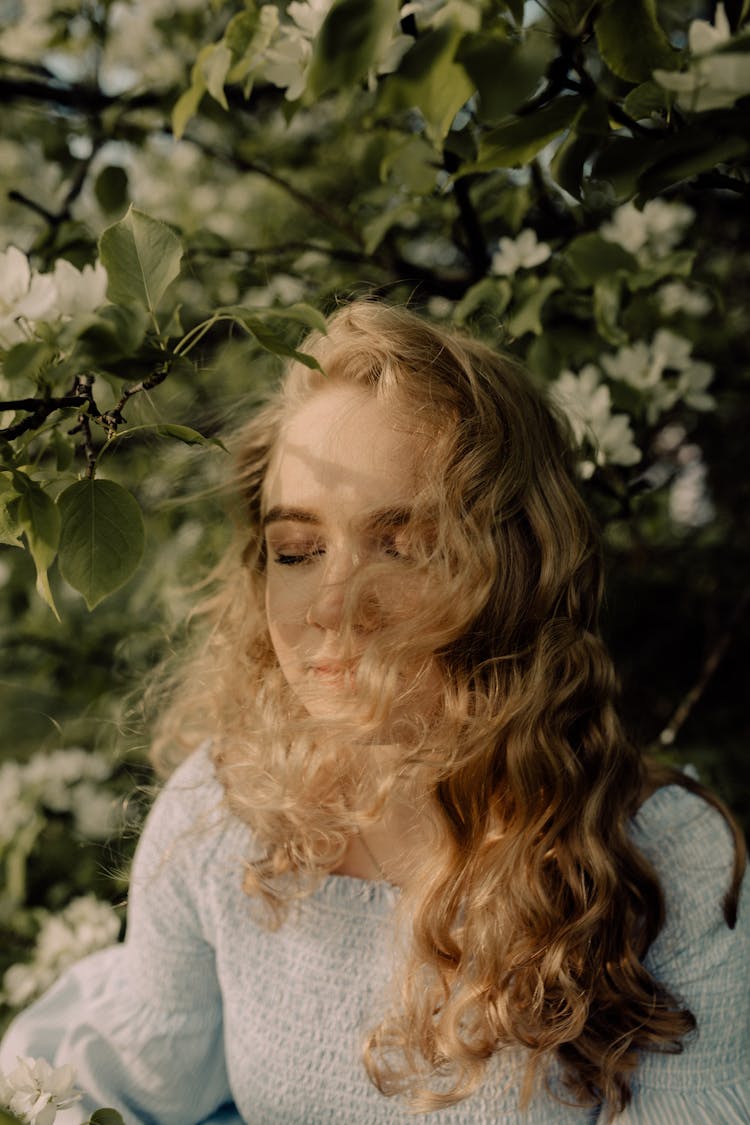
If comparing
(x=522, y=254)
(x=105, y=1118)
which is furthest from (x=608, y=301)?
(x=105, y=1118)

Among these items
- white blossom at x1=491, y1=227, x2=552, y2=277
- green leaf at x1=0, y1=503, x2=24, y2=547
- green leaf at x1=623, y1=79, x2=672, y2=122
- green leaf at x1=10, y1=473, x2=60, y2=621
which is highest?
green leaf at x1=623, y1=79, x2=672, y2=122

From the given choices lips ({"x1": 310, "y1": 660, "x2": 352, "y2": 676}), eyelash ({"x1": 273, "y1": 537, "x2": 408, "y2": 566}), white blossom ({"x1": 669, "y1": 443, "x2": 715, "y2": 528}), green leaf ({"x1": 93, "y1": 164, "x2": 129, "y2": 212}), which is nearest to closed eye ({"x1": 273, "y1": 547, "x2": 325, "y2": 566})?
eyelash ({"x1": 273, "y1": 537, "x2": 408, "y2": 566})

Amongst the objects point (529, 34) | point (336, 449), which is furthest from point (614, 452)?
point (529, 34)

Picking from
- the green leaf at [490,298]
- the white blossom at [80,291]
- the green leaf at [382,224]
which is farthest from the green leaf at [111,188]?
the white blossom at [80,291]

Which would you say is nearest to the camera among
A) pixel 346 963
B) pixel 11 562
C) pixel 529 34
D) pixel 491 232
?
pixel 529 34

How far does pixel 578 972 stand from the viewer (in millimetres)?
967

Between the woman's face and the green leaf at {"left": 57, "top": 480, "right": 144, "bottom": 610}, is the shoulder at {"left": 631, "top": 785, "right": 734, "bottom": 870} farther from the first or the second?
the green leaf at {"left": 57, "top": 480, "right": 144, "bottom": 610}

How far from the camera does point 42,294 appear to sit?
2.03ft

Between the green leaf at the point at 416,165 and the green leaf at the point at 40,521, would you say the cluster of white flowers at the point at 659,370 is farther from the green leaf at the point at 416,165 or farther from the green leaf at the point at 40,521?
the green leaf at the point at 40,521

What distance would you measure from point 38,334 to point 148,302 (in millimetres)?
77

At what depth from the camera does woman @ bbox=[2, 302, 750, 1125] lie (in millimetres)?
938

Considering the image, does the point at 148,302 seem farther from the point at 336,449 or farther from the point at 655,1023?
the point at 655,1023

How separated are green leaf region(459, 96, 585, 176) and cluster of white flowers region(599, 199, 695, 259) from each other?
0.66 meters

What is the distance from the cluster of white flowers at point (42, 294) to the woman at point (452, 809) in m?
0.32
